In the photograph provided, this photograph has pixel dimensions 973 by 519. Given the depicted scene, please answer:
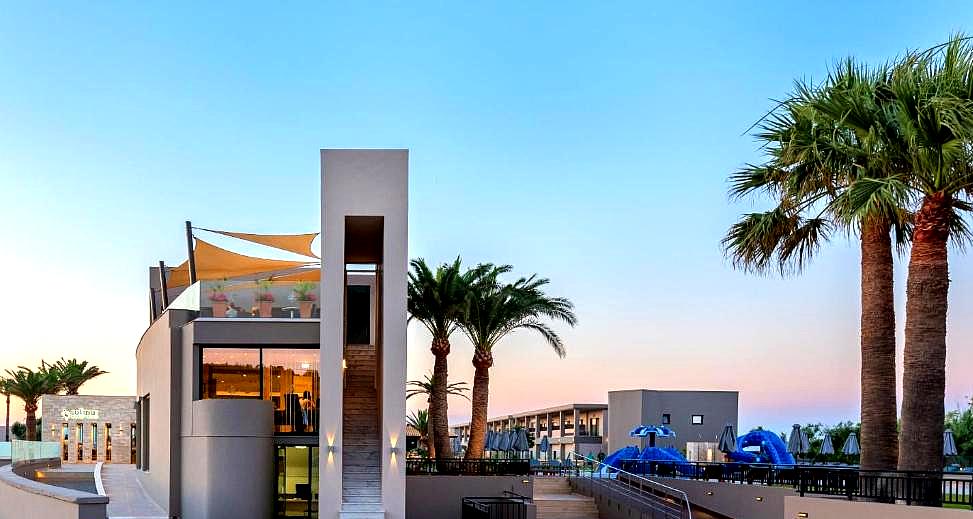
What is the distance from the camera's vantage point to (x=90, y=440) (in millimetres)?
59062

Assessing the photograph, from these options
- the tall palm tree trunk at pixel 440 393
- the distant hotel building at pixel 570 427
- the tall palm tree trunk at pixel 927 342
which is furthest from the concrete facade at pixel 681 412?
the tall palm tree trunk at pixel 927 342

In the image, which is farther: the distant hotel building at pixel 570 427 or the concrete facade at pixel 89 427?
the distant hotel building at pixel 570 427

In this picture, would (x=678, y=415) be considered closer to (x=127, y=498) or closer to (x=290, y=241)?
(x=290, y=241)

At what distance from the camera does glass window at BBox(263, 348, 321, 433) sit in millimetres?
28688

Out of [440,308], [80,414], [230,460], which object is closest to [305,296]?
[230,460]

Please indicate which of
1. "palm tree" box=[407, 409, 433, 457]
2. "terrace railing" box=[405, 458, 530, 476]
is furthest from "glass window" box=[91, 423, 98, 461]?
"terrace railing" box=[405, 458, 530, 476]

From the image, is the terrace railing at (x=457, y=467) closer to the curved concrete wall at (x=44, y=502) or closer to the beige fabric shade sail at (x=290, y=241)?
the beige fabric shade sail at (x=290, y=241)

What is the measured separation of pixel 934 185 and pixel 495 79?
22.5 metres

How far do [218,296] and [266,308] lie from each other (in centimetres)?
143

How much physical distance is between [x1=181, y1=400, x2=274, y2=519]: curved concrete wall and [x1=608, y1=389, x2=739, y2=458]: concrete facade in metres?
42.0

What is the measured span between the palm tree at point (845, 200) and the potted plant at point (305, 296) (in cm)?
1211

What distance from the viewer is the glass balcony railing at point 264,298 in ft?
94.3

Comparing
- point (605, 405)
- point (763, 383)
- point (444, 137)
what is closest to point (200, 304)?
point (444, 137)

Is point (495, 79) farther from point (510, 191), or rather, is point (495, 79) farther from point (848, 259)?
point (848, 259)
